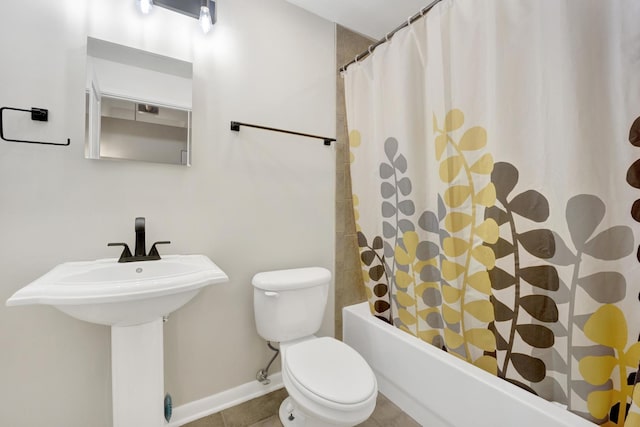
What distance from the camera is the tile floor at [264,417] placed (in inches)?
54.2

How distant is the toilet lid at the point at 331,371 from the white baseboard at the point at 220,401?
18.9 inches

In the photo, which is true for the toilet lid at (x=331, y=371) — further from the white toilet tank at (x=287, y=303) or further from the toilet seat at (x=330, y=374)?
the white toilet tank at (x=287, y=303)

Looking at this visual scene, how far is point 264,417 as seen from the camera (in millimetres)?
1420

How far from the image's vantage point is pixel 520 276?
1010 millimetres

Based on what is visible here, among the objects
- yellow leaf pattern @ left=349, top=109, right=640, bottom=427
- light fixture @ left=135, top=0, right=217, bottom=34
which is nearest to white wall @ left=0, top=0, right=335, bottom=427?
light fixture @ left=135, top=0, right=217, bottom=34

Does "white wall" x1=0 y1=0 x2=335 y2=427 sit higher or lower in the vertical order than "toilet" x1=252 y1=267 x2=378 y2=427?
higher

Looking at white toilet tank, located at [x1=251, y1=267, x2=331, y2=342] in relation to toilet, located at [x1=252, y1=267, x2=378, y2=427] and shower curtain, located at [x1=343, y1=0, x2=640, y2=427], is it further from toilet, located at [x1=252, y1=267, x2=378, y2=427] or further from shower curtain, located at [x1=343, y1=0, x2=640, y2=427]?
shower curtain, located at [x1=343, y1=0, x2=640, y2=427]

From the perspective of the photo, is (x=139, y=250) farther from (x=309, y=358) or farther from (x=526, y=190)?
(x=526, y=190)

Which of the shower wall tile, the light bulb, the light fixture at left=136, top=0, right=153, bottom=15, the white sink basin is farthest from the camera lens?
the shower wall tile

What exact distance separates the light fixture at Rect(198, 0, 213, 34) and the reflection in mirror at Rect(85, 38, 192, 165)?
0.69 feet

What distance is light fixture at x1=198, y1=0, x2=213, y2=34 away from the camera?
52.8 inches

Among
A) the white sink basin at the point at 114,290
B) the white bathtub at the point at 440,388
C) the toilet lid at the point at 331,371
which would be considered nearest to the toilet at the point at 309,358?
the toilet lid at the point at 331,371

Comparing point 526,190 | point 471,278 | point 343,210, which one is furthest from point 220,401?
point 526,190

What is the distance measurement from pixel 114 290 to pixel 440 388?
55.1 inches
